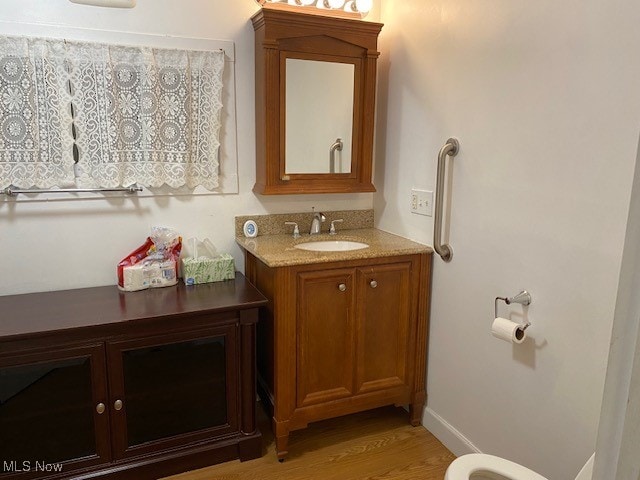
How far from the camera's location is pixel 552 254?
1603 mm

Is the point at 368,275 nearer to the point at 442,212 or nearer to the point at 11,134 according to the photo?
the point at 442,212

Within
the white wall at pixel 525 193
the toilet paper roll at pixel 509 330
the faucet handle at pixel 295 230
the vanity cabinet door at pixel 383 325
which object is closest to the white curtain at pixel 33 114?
the faucet handle at pixel 295 230

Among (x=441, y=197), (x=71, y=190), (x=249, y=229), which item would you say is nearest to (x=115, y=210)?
(x=71, y=190)

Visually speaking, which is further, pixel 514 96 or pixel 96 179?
pixel 96 179

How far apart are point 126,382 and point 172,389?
19 cm

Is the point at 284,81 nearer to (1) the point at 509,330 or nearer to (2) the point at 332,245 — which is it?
(2) the point at 332,245

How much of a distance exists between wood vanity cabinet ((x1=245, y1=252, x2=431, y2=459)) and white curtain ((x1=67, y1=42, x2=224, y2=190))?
0.58m

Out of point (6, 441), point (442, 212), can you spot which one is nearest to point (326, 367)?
point (442, 212)

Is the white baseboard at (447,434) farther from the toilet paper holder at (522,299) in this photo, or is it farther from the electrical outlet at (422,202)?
the electrical outlet at (422,202)

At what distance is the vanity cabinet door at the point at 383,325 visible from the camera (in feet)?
6.94

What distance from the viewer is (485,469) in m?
1.47

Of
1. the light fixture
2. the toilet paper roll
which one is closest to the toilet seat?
the toilet paper roll

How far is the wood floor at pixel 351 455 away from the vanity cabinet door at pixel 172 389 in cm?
20

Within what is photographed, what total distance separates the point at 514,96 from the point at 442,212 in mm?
561
